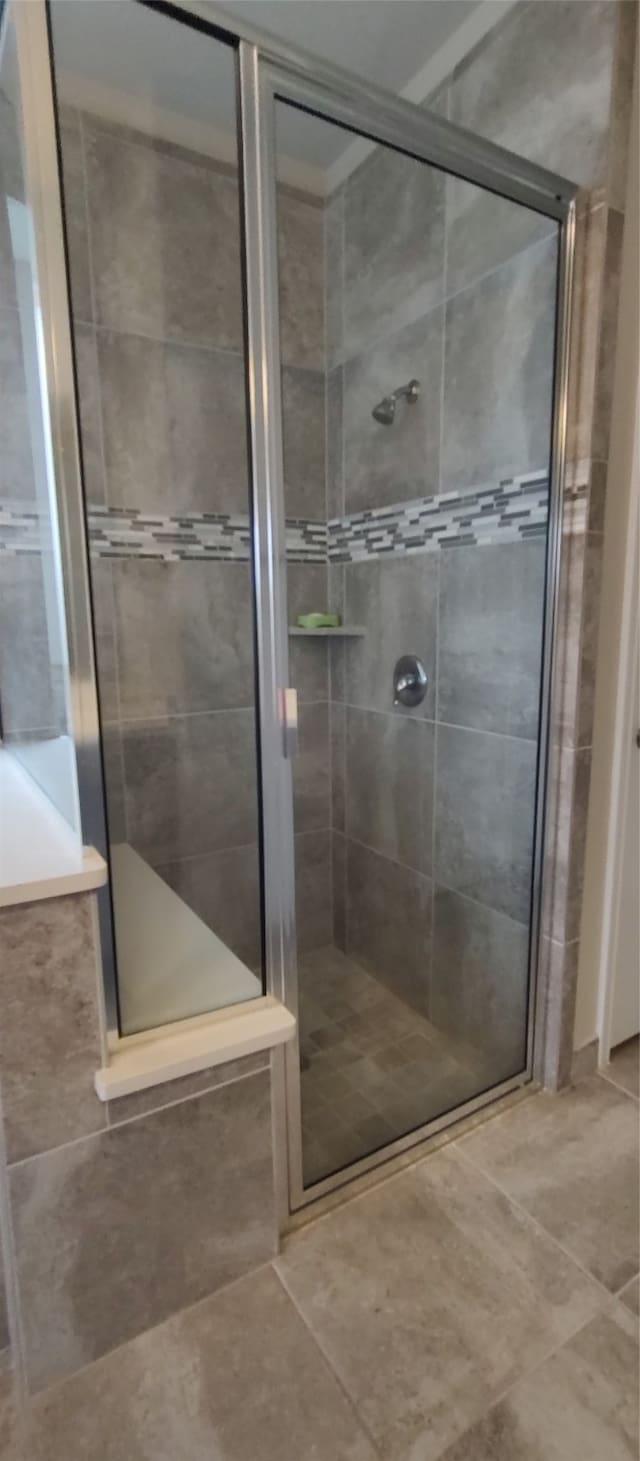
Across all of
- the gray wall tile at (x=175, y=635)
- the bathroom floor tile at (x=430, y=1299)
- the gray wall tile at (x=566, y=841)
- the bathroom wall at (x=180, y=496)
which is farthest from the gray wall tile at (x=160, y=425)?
the bathroom floor tile at (x=430, y=1299)

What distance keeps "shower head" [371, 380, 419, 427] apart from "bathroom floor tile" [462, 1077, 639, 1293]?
182 centimetres

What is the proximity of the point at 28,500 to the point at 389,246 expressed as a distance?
1.34 metres

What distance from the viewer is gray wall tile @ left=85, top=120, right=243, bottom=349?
134cm

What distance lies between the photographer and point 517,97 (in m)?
1.37

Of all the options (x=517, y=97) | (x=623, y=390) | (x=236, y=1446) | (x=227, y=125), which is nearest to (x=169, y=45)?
(x=227, y=125)

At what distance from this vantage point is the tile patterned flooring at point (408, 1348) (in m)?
0.91

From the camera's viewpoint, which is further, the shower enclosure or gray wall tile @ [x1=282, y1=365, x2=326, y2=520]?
gray wall tile @ [x1=282, y1=365, x2=326, y2=520]

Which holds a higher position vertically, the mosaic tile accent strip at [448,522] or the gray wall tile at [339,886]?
the mosaic tile accent strip at [448,522]

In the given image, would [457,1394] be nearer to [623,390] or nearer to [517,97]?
[623,390]

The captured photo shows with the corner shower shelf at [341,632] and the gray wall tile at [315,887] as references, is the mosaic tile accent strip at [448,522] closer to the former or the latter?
the corner shower shelf at [341,632]

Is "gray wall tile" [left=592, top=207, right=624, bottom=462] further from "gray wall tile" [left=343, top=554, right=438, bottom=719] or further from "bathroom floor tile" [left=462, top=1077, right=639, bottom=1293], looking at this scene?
"bathroom floor tile" [left=462, top=1077, right=639, bottom=1293]

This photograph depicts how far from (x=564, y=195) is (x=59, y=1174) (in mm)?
1922

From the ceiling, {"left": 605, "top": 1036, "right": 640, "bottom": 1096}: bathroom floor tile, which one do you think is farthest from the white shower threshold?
the ceiling

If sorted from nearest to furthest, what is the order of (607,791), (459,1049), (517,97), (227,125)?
1. (227,125)
2. (517,97)
3. (607,791)
4. (459,1049)
